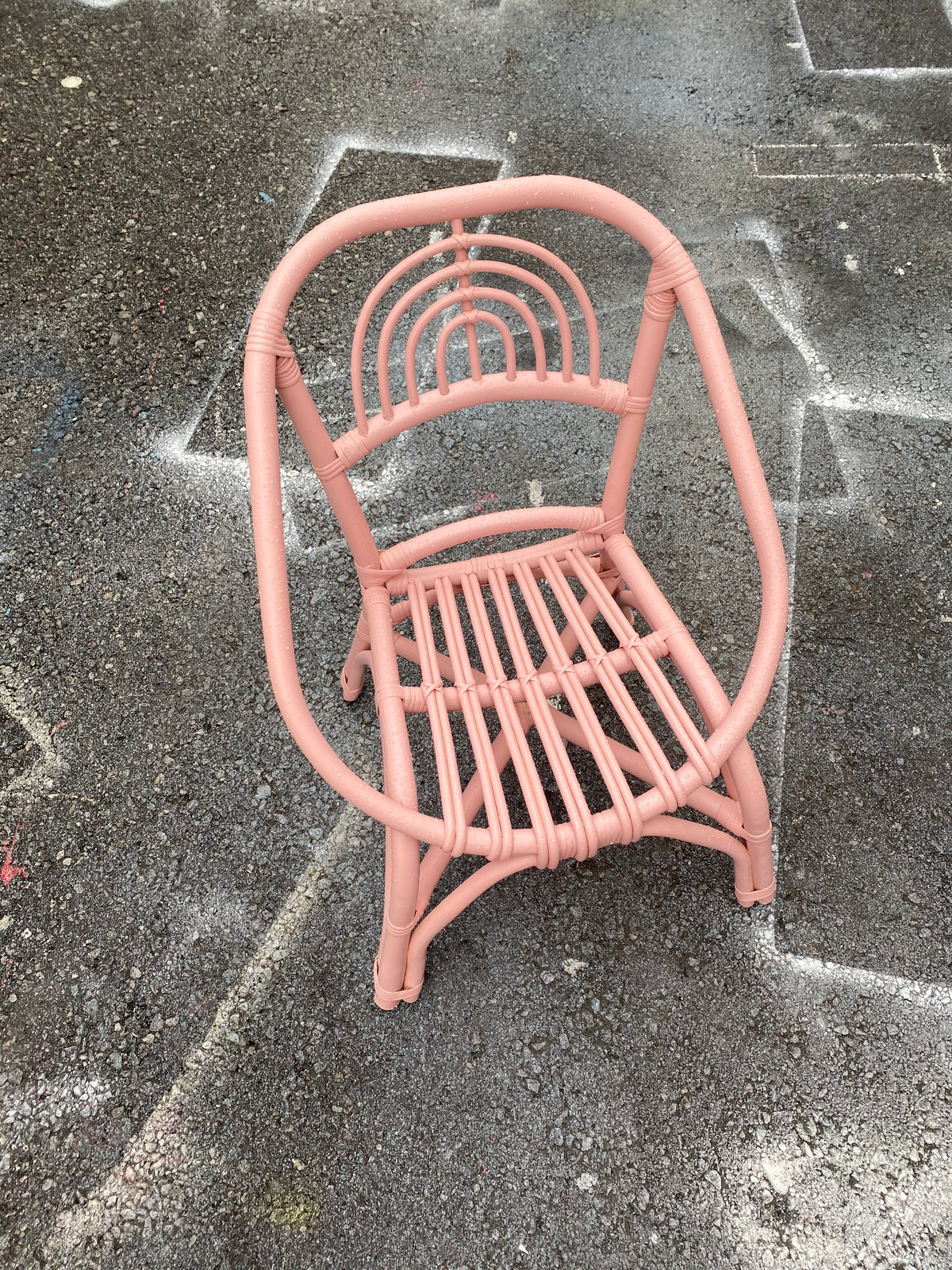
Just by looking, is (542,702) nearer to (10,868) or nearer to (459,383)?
(459,383)

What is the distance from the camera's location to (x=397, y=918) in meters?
1.39

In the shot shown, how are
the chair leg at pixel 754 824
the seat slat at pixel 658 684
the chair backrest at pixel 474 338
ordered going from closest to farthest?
the chair backrest at pixel 474 338
the seat slat at pixel 658 684
the chair leg at pixel 754 824

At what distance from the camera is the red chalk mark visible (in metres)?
1.84

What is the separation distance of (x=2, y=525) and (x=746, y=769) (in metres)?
2.21

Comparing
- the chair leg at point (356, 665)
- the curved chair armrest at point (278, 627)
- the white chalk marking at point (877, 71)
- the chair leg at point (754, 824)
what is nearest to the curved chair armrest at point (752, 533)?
the chair leg at point (754, 824)

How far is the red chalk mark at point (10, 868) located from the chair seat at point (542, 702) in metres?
1.05

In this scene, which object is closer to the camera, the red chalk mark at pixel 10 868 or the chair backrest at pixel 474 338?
the chair backrest at pixel 474 338

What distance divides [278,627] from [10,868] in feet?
3.74

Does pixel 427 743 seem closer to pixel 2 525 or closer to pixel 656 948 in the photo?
pixel 656 948

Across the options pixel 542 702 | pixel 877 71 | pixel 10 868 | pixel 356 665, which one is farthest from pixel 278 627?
pixel 877 71

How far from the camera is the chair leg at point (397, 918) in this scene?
4.32 feet

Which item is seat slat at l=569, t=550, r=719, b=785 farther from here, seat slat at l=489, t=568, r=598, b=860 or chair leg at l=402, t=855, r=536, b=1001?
chair leg at l=402, t=855, r=536, b=1001

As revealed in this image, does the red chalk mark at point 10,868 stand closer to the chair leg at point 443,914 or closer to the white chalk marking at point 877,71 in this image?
the chair leg at point 443,914

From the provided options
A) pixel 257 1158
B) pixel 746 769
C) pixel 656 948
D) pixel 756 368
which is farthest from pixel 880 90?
pixel 257 1158
